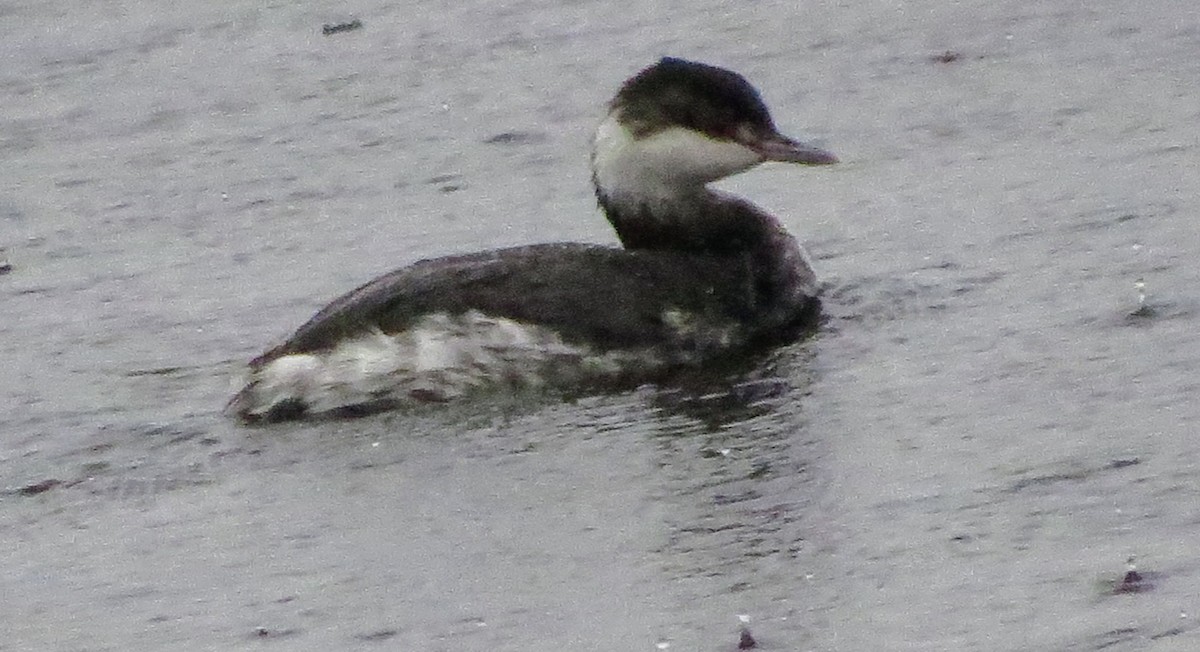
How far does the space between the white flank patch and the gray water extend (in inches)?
4.8

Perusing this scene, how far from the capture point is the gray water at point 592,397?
287 inches

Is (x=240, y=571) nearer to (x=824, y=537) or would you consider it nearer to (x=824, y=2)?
(x=824, y=537)

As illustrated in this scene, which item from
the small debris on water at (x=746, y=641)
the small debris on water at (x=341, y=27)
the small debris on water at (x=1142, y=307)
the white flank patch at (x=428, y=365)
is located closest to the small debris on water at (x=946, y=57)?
the small debris on water at (x=341, y=27)

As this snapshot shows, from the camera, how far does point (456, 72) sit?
575 inches

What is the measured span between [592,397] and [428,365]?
55 centimetres

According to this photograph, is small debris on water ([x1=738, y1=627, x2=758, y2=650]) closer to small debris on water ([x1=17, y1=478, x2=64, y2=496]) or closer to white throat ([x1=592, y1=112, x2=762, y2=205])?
small debris on water ([x1=17, y1=478, x2=64, y2=496])

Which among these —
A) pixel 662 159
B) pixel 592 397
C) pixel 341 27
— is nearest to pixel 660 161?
pixel 662 159

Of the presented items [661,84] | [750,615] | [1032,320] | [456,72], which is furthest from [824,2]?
[750,615]

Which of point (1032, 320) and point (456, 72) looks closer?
point (1032, 320)

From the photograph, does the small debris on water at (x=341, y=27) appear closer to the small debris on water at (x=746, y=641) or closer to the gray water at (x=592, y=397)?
the gray water at (x=592, y=397)

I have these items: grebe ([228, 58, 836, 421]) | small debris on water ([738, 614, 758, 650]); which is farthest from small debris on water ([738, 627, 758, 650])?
grebe ([228, 58, 836, 421])

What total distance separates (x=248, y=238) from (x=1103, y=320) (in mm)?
4016

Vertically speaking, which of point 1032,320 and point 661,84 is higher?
point 661,84

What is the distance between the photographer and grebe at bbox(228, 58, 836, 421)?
977 centimetres
